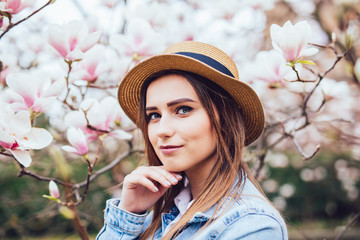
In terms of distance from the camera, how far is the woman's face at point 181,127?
1244mm

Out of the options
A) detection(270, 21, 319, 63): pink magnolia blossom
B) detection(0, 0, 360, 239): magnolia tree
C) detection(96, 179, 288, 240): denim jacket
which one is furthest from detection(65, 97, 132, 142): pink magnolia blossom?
detection(270, 21, 319, 63): pink magnolia blossom

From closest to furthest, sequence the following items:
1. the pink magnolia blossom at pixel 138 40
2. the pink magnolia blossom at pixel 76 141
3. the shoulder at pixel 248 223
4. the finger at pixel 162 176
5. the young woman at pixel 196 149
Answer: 1. the shoulder at pixel 248 223
2. the young woman at pixel 196 149
3. the finger at pixel 162 176
4. the pink magnolia blossom at pixel 76 141
5. the pink magnolia blossom at pixel 138 40

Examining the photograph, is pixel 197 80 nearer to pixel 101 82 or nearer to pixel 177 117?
pixel 177 117

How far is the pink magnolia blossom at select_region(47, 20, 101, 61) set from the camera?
4.53 feet

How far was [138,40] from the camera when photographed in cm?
172

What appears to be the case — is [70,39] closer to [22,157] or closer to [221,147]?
[22,157]

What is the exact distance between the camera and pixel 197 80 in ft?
4.23

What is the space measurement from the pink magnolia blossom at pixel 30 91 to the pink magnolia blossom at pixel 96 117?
181 mm

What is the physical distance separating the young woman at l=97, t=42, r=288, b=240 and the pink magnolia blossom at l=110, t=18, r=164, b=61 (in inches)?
12.3

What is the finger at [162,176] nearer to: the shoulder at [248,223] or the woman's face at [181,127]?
the woman's face at [181,127]

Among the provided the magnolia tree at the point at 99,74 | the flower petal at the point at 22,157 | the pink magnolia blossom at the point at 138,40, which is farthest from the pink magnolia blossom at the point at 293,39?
the flower petal at the point at 22,157

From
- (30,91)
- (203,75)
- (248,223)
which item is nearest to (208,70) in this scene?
(203,75)

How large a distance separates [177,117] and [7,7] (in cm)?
66

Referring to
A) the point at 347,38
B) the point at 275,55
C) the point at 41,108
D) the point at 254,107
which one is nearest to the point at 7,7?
the point at 41,108
